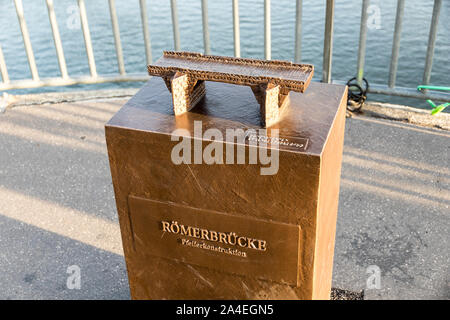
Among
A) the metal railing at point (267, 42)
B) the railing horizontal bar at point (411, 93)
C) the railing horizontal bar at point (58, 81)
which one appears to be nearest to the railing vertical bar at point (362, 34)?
the metal railing at point (267, 42)

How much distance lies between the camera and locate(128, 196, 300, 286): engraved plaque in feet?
6.34

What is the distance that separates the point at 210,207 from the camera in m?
1.98

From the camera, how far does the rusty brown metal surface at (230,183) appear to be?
1.84 meters

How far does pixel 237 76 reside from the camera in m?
1.96

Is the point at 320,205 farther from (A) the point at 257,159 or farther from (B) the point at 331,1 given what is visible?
(B) the point at 331,1

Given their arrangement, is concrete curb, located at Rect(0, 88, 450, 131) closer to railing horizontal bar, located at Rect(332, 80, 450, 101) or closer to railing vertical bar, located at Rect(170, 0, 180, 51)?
railing horizontal bar, located at Rect(332, 80, 450, 101)

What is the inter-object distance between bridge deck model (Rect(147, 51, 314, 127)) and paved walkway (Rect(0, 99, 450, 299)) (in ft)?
3.93

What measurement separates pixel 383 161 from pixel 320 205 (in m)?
1.98


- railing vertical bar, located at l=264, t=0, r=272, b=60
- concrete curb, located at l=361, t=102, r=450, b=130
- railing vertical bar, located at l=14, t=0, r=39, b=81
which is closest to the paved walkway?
concrete curb, located at l=361, t=102, r=450, b=130

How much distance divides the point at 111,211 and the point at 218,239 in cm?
149

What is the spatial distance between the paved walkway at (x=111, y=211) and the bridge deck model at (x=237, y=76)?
3.93ft

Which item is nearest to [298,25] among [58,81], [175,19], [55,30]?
[175,19]

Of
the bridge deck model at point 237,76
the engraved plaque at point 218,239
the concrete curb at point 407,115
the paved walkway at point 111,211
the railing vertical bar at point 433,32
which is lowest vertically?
the paved walkway at point 111,211

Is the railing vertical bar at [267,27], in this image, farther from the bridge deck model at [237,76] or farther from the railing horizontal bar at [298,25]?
the bridge deck model at [237,76]
